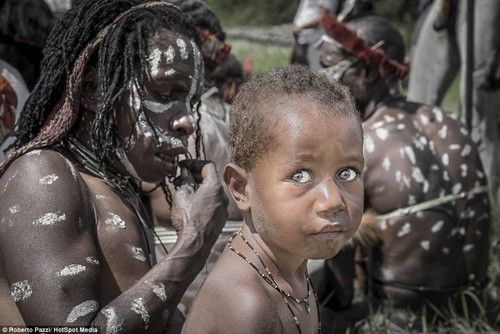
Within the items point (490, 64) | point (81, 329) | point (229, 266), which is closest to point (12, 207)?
point (81, 329)

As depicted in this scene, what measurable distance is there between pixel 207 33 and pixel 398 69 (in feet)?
3.80

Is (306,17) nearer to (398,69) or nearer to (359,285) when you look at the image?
(398,69)

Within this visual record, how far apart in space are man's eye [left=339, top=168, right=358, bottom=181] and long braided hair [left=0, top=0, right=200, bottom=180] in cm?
79

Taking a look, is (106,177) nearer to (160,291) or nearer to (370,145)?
(160,291)

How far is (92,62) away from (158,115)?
0.87 feet

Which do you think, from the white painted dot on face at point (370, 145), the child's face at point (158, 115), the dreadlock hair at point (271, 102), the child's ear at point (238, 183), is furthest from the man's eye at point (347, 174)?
the white painted dot on face at point (370, 145)

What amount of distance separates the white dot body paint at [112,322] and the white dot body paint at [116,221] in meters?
0.29

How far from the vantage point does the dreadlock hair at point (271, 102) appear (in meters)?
2.13

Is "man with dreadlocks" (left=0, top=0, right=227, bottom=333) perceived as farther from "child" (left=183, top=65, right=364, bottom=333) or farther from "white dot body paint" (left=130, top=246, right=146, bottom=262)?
"child" (left=183, top=65, right=364, bottom=333)

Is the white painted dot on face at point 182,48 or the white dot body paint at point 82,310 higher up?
the white painted dot on face at point 182,48

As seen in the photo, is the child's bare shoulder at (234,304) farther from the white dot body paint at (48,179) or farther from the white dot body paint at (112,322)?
the white dot body paint at (48,179)

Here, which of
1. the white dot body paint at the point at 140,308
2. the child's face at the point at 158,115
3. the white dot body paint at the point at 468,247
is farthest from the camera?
the white dot body paint at the point at 468,247

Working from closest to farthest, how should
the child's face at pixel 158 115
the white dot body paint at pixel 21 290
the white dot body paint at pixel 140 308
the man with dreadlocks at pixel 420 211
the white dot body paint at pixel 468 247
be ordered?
the white dot body paint at pixel 21 290 → the white dot body paint at pixel 140 308 → the child's face at pixel 158 115 → the man with dreadlocks at pixel 420 211 → the white dot body paint at pixel 468 247

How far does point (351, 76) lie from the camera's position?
5.03 meters
